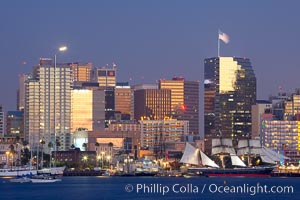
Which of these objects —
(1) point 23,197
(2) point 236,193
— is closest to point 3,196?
(1) point 23,197

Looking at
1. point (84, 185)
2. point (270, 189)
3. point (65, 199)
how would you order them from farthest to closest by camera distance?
point (84, 185), point (270, 189), point (65, 199)

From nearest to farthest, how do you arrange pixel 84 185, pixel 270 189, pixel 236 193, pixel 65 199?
1. pixel 65 199
2. pixel 236 193
3. pixel 270 189
4. pixel 84 185

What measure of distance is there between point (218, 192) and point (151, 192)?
972 cm

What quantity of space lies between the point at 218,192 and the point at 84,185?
3342cm

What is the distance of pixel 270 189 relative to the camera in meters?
180

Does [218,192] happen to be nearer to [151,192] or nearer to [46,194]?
[151,192]

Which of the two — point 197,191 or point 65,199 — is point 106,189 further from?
point 65,199

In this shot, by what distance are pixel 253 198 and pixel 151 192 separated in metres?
20.3

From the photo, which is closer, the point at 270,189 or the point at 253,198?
the point at 253,198

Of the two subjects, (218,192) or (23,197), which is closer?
(23,197)

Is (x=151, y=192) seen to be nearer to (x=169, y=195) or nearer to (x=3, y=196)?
(x=169, y=195)

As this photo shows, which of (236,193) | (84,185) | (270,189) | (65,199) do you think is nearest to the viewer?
(65,199)

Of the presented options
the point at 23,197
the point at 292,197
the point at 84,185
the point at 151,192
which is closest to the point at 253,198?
the point at 292,197

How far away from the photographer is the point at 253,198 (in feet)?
507
